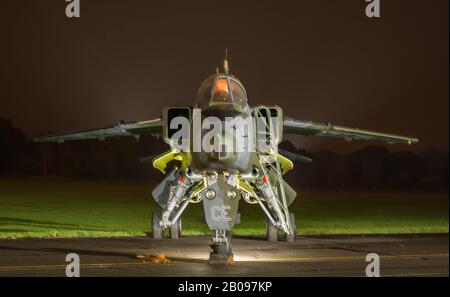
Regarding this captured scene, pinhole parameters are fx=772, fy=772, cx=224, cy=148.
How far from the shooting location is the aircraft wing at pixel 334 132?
18422mm

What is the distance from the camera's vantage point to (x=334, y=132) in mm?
19672

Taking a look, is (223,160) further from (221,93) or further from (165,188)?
(165,188)

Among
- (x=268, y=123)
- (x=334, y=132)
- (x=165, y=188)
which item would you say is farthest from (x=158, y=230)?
(x=268, y=123)

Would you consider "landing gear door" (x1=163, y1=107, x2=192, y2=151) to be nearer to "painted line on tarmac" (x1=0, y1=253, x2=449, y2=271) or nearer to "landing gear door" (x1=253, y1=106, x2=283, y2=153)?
"landing gear door" (x1=253, y1=106, x2=283, y2=153)

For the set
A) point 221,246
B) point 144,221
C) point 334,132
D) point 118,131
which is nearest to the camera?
point 221,246

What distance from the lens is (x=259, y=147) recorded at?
566 inches

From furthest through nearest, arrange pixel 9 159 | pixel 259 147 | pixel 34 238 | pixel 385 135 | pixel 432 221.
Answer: pixel 9 159 → pixel 432 221 → pixel 385 135 → pixel 34 238 → pixel 259 147

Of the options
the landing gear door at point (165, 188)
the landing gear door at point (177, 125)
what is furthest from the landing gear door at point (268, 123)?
the landing gear door at point (165, 188)

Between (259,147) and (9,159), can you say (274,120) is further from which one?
(9,159)

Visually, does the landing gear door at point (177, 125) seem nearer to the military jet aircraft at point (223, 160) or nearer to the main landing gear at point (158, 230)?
the military jet aircraft at point (223, 160)

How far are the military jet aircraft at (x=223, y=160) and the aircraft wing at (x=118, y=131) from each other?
3.95 ft

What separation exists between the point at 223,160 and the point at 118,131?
6.71 m
